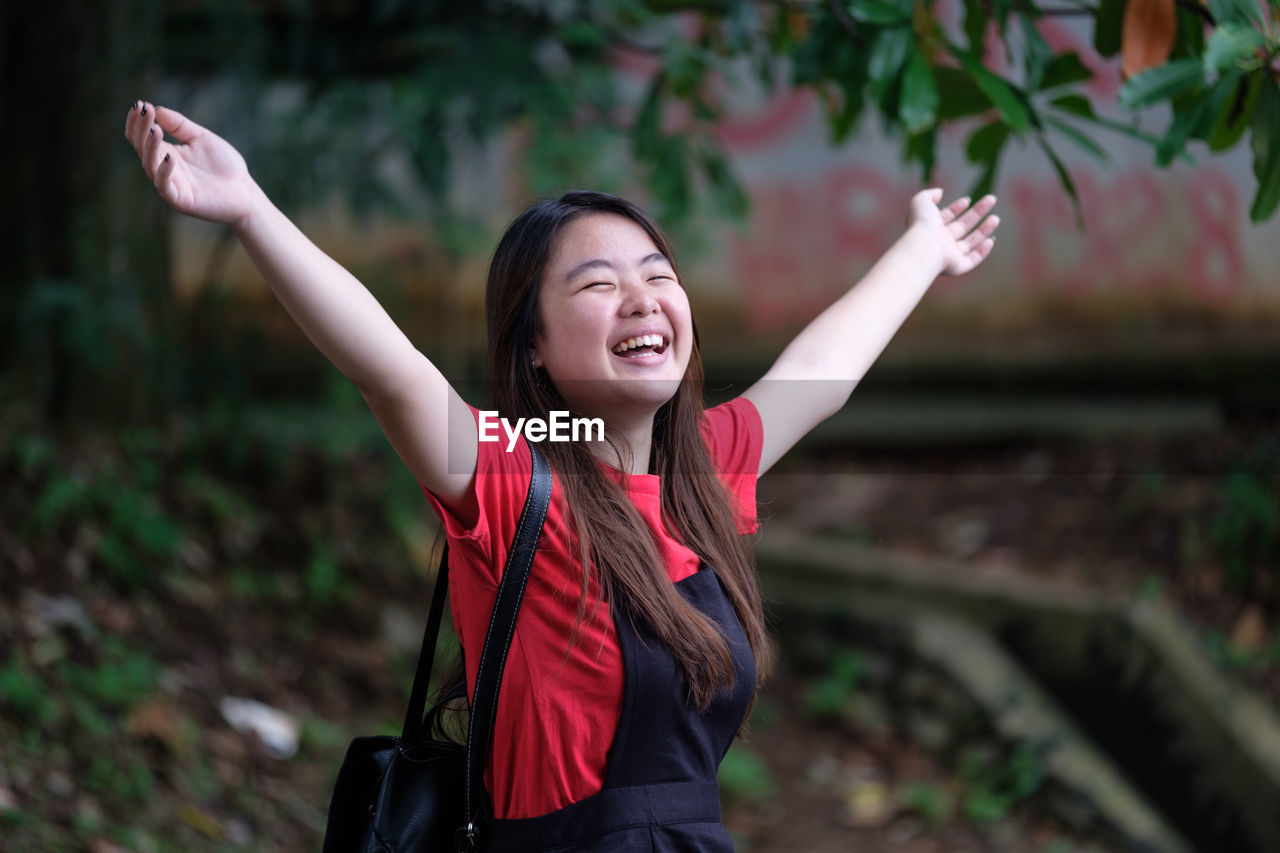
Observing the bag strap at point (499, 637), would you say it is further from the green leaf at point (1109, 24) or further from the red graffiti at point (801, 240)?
the red graffiti at point (801, 240)

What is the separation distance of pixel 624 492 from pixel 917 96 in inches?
36.6

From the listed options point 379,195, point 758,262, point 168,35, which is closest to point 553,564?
point 379,195

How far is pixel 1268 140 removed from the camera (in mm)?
1889

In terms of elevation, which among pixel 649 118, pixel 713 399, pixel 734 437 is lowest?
pixel 713 399

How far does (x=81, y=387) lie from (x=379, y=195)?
129 centimetres

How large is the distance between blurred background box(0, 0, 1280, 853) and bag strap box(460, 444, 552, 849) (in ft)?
3.67

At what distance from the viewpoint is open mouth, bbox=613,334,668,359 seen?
154 cm

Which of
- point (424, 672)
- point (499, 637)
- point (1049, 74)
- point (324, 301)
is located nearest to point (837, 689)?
point (1049, 74)

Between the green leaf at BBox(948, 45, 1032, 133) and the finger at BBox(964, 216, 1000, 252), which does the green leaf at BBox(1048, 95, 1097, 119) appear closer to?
the green leaf at BBox(948, 45, 1032, 133)

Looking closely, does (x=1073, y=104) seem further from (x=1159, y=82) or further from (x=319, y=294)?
(x=319, y=294)

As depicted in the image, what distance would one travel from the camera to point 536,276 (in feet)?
5.20

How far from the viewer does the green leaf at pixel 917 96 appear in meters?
2.08

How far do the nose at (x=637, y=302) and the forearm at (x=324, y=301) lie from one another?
0.30 meters

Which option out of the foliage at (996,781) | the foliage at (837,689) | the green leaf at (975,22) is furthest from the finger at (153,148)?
the foliage at (837,689)
